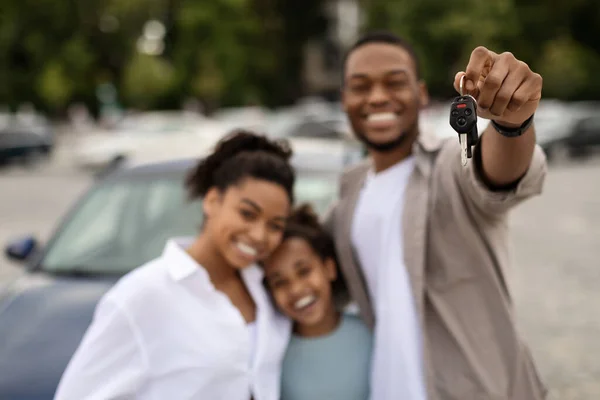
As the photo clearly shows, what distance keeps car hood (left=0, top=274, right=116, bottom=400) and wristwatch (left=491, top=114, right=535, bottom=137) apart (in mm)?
1729

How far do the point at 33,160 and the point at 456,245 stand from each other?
22656mm

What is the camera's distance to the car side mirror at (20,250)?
4.14m

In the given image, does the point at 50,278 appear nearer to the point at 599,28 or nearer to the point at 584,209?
the point at 584,209

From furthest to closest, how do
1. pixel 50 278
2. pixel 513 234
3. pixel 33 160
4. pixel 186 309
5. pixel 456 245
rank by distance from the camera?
pixel 33 160, pixel 513 234, pixel 50 278, pixel 456 245, pixel 186 309

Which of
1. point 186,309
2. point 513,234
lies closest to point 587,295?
point 513,234

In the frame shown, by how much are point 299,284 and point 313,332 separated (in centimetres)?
19

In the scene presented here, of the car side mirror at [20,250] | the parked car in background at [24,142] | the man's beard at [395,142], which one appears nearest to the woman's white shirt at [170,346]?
the man's beard at [395,142]

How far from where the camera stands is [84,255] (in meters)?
3.76

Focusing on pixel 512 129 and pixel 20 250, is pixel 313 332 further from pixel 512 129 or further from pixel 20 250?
pixel 20 250

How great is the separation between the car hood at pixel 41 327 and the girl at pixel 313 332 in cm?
87

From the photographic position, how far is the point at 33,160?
2302cm

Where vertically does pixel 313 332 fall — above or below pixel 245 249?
below

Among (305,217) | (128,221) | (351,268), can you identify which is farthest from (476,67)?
(128,221)

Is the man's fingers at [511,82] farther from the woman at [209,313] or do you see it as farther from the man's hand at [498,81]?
the woman at [209,313]
